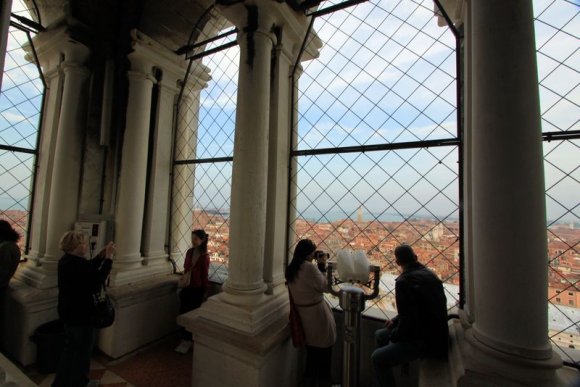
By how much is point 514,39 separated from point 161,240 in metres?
3.75

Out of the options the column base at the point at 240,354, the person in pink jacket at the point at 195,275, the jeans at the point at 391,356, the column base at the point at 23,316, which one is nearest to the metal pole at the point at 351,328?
the jeans at the point at 391,356

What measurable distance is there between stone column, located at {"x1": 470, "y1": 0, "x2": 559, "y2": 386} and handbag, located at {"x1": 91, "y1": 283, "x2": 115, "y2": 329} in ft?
7.94

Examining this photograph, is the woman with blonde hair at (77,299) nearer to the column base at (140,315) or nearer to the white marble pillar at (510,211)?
the column base at (140,315)

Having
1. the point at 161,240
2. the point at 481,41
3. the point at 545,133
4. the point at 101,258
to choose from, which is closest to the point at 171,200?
the point at 161,240

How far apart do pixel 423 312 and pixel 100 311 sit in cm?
230

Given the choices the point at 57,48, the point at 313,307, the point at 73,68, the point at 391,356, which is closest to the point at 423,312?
the point at 391,356

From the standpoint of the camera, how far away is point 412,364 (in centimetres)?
202

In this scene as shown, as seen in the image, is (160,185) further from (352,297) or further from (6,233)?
(352,297)

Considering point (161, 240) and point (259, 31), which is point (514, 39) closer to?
point (259, 31)

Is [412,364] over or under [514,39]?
under

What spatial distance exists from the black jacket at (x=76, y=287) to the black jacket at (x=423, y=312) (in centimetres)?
217

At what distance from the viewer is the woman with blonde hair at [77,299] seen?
184 cm

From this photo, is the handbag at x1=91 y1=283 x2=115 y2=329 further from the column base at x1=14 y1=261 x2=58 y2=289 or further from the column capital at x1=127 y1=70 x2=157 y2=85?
the column capital at x1=127 y1=70 x2=157 y2=85

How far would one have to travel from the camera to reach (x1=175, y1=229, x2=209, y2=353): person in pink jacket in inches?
109
